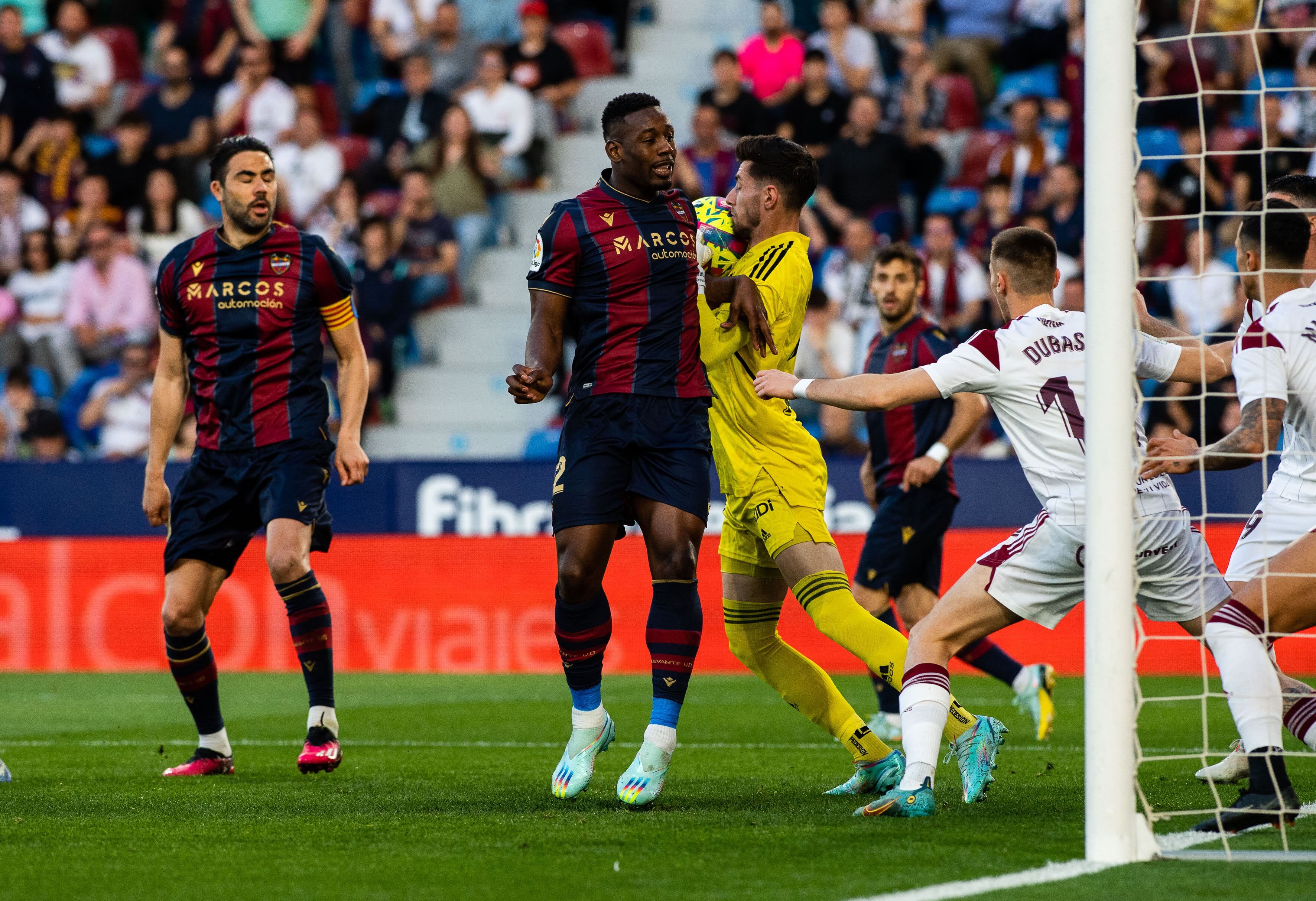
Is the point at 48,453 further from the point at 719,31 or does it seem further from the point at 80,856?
the point at 80,856

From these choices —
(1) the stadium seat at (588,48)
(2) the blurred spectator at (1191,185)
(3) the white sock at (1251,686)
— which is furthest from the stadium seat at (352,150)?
(3) the white sock at (1251,686)

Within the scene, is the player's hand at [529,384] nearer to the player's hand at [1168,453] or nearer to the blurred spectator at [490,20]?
the player's hand at [1168,453]

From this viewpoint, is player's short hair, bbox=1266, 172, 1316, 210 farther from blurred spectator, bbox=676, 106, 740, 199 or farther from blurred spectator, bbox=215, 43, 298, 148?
blurred spectator, bbox=215, 43, 298, 148

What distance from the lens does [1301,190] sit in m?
5.65

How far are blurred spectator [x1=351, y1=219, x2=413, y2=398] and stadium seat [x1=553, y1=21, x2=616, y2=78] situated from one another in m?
3.32

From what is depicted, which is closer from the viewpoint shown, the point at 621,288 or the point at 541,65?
the point at 621,288

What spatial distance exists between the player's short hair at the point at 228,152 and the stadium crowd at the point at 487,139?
710cm

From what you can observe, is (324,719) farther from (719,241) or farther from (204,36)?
(204,36)

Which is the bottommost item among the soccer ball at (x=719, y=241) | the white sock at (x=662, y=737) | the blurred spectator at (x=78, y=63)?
the white sock at (x=662, y=737)

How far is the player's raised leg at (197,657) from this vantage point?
6738 millimetres

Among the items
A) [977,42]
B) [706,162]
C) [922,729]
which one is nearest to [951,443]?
[922,729]

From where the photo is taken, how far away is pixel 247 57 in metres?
17.5

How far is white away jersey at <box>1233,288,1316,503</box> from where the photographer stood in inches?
195

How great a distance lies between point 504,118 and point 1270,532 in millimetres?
12618
